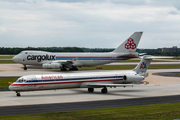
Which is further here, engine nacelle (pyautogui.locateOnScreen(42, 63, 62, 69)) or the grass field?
engine nacelle (pyautogui.locateOnScreen(42, 63, 62, 69))

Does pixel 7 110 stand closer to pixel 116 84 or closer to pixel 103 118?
pixel 103 118

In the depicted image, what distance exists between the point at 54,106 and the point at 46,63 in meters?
44.5

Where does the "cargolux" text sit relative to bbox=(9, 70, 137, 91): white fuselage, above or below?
above

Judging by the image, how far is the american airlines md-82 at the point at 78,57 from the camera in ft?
240

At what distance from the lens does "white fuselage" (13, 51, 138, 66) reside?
7325 centimetres

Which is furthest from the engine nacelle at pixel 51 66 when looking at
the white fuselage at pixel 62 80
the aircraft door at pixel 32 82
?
the aircraft door at pixel 32 82

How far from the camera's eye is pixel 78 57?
7475cm

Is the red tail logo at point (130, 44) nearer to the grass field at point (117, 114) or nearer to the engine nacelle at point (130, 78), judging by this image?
the engine nacelle at point (130, 78)

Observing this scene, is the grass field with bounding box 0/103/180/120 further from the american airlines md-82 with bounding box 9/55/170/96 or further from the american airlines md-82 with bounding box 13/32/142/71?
the american airlines md-82 with bounding box 13/32/142/71

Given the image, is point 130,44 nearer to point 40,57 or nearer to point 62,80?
point 40,57

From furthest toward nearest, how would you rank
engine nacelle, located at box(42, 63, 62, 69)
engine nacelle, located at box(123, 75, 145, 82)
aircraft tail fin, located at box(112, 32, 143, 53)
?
aircraft tail fin, located at box(112, 32, 143, 53) → engine nacelle, located at box(42, 63, 62, 69) → engine nacelle, located at box(123, 75, 145, 82)

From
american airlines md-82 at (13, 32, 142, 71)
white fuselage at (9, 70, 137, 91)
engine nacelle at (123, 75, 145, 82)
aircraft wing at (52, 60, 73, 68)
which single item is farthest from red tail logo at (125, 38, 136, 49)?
engine nacelle at (123, 75, 145, 82)

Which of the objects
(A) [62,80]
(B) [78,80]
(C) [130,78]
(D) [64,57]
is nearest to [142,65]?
(C) [130,78]

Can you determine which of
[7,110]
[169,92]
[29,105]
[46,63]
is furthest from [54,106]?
[46,63]
